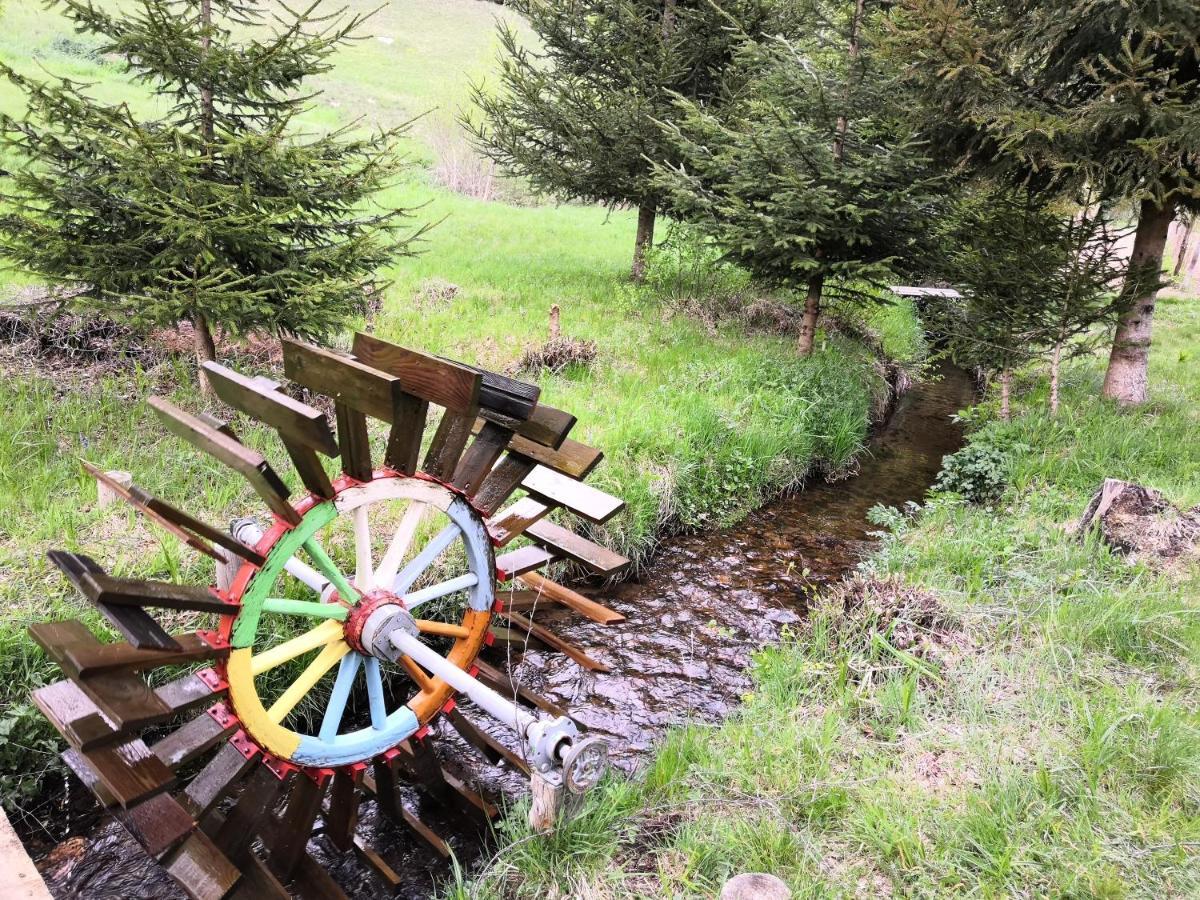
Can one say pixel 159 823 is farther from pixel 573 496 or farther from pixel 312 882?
pixel 573 496

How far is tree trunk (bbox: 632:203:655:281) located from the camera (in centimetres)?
1160

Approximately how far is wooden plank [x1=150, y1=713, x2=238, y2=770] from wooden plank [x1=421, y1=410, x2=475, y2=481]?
129cm

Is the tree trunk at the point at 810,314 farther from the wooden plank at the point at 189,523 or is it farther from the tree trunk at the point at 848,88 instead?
the wooden plank at the point at 189,523

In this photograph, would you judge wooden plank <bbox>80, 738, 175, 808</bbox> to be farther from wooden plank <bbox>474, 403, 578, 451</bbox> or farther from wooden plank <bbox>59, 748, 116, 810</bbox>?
wooden plank <bbox>474, 403, 578, 451</bbox>

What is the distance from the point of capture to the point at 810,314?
850cm

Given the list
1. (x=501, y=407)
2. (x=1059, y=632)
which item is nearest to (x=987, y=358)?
(x=1059, y=632)

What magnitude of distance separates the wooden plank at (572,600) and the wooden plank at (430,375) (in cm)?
185

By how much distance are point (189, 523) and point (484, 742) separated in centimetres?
181

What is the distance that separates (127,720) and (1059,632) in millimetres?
4240

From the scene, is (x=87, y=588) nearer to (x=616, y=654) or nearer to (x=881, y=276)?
(x=616, y=654)

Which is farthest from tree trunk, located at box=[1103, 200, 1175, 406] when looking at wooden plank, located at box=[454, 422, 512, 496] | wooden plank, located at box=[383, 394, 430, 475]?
wooden plank, located at box=[383, 394, 430, 475]

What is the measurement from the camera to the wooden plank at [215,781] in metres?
2.58

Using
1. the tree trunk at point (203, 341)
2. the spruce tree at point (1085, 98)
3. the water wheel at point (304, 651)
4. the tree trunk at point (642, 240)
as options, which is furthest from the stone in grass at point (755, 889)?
the tree trunk at point (642, 240)

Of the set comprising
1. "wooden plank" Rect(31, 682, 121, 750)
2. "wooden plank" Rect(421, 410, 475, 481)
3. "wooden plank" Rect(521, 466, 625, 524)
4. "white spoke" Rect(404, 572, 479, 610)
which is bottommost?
"white spoke" Rect(404, 572, 479, 610)
